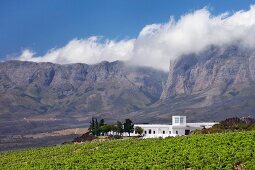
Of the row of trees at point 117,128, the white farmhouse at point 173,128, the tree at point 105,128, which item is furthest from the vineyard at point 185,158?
the tree at point 105,128

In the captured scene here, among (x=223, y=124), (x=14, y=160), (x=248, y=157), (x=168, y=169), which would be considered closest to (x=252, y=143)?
(x=248, y=157)

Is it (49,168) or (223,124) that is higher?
(223,124)

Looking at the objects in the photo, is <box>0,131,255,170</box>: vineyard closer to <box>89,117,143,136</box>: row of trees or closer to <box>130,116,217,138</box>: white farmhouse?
<box>130,116,217,138</box>: white farmhouse

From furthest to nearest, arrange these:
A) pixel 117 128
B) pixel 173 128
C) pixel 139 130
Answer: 1. pixel 139 130
2. pixel 117 128
3. pixel 173 128

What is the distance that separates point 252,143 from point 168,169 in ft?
44.6

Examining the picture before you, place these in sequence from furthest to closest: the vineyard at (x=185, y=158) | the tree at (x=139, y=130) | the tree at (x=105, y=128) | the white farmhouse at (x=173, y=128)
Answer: the tree at (x=139, y=130) < the tree at (x=105, y=128) < the white farmhouse at (x=173, y=128) < the vineyard at (x=185, y=158)

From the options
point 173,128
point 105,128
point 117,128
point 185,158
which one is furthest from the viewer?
point 105,128

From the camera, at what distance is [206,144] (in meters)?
55.3

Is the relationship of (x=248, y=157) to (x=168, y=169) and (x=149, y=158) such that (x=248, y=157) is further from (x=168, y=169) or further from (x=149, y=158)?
(x=149, y=158)

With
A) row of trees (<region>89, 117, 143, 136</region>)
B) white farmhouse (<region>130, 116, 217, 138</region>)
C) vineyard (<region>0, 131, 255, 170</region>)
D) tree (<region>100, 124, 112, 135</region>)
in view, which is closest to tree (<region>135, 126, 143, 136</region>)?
row of trees (<region>89, 117, 143, 136</region>)

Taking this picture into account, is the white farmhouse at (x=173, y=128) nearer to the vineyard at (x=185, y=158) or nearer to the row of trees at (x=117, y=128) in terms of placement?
the row of trees at (x=117, y=128)

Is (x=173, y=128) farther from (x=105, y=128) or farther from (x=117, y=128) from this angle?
(x=105, y=128)

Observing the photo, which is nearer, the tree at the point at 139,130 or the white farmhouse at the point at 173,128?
the white farmhouse at the point at 173,128

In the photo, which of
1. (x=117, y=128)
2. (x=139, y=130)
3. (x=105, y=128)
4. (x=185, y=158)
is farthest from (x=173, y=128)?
(x=185, y=158)
